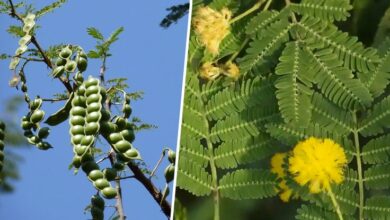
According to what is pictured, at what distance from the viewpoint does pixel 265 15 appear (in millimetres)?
1038

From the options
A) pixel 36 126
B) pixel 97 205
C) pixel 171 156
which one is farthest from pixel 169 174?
pixel 36 126

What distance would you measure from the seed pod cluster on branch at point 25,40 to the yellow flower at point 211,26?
1.11 ft

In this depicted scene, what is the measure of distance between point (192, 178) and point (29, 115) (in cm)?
36

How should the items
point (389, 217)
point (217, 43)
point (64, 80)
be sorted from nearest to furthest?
point (389, 217)
point (217, 43)
point (64, 80)

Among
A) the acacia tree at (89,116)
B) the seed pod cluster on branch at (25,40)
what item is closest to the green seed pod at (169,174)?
the acacia tree at (89,116)

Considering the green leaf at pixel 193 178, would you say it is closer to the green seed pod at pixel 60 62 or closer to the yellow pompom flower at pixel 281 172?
the yellow pompom flower at pixel 281 172

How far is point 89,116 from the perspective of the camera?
1207mm

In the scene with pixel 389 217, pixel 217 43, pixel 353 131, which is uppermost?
pixel 217 43

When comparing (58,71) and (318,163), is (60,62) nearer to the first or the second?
(58,71)

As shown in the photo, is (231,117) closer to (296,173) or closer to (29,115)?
(296,173)

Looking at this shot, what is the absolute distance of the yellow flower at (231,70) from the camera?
105cm

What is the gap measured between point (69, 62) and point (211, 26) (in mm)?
288

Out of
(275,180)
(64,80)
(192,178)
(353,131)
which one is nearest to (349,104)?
(353,131)

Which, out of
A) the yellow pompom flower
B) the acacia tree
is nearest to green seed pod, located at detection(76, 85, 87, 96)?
the acacia tree
